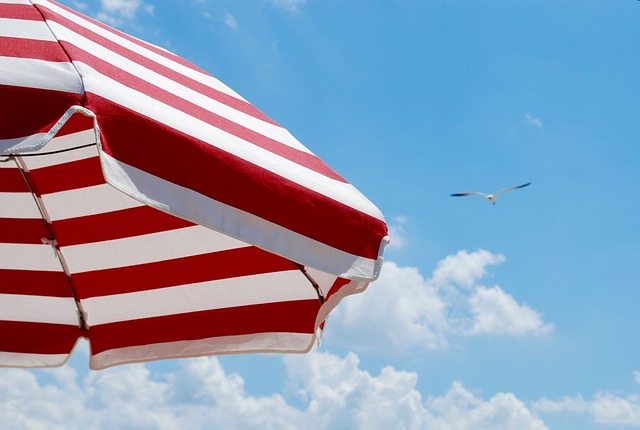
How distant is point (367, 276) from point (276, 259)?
95cm

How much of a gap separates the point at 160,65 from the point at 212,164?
2.90 ft

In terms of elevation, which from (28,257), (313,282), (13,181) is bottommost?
(28,257)

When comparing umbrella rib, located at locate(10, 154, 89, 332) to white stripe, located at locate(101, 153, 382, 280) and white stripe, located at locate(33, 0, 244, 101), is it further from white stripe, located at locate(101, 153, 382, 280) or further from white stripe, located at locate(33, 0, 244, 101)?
white stripe, located at locate(101, 153, 382, 280)

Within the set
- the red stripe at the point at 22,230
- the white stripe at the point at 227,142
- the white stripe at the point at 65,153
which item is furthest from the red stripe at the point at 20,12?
the red stripe at the point at 22,230

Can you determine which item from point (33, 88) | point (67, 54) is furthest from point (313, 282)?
point (33, 88)

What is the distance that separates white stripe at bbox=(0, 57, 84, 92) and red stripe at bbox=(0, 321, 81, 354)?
6.36 ft

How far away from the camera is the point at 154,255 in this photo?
3.75m

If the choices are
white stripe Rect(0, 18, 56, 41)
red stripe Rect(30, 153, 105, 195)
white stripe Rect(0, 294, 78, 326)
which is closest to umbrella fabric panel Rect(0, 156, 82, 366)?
white stripe Rect(0, 294, 78, 326)

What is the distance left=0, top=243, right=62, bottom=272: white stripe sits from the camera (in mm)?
3836

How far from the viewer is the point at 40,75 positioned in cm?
216

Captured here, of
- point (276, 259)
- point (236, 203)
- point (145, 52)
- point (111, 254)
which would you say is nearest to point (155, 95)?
point (236, 203)

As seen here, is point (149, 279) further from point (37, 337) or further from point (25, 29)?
point (25, 29)

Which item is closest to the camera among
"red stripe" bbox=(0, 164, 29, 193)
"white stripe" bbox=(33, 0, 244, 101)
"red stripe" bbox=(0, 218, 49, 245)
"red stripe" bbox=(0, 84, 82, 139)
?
"red stripe" bbox=(0, 84, 82, 139)

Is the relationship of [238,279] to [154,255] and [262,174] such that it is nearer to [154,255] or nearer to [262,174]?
[154,255]
